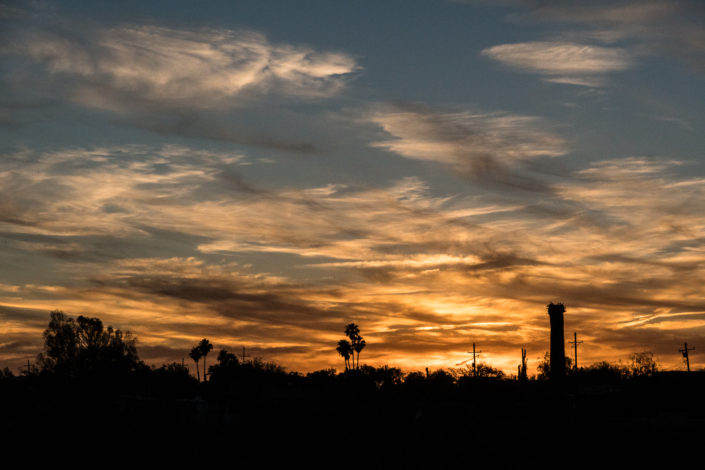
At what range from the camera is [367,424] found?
5194 centimetres

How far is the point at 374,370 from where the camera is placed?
125 m

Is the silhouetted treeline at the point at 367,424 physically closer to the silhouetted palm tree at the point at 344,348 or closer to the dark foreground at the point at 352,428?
the dark foreground at the point at 352,428

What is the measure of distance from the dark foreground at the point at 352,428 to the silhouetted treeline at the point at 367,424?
0.28ft

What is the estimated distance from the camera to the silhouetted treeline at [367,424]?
133 feet

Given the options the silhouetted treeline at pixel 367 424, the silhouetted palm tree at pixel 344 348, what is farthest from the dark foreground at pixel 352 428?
the silhouetted palm tree at pixel 344 348

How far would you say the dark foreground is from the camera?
39.9 m

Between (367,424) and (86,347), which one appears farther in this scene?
(86,347)

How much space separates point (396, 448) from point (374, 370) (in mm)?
80239

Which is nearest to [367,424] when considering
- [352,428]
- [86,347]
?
[352,428]

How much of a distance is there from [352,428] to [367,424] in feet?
8.47

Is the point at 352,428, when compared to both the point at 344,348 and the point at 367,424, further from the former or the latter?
the point at 344,348

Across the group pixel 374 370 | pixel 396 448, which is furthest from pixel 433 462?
pixel 374 370

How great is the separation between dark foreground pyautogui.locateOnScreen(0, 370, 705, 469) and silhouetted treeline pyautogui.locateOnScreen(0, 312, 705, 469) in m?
0.09

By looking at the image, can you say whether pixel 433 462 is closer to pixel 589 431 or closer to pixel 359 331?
pixel 589 431
